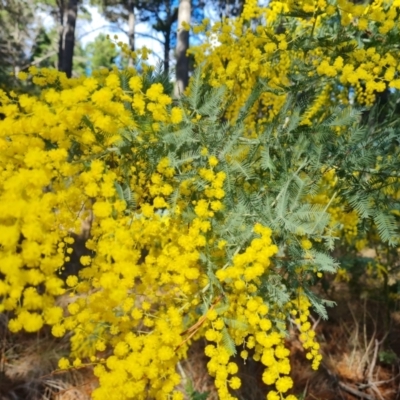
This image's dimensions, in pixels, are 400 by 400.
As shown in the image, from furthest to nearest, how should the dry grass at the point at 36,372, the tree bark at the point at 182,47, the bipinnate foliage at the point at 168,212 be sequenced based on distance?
the tree bark at the point at 182,47
the dry grass at the point at 36,372
the bipinnate foliage at the point at 168,212

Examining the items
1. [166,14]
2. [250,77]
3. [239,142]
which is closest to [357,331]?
[250,77]

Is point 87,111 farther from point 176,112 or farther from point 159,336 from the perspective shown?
point 159,336

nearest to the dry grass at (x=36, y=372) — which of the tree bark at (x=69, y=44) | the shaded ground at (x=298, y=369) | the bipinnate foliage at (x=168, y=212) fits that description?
the shaded ground at (x=298, y=369)

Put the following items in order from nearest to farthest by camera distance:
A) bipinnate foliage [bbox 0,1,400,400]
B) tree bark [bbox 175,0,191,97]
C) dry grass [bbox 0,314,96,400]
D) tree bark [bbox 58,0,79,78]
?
bipinnate foliage [bbox 0,1,400,400], dry grass [bbox 0,314,96,400], tree bark [bbox 175,0,191,97], tree bark [bbox 58,0,79,78]

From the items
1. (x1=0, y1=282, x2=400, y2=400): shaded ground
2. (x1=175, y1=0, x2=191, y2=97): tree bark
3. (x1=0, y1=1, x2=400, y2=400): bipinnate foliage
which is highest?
(x1=175, y1=0, x2=191, y2=97): tree bark

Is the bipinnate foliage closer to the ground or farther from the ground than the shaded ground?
farther from the ground

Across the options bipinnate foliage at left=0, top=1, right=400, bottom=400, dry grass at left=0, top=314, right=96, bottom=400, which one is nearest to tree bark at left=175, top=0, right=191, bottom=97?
dry grass at left=0, top=314, right=96, bottom=400

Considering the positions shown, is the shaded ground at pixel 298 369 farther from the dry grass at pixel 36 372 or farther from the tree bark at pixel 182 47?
the tree bark at pixel 182 47

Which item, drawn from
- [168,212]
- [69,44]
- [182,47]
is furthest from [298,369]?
[69,44]

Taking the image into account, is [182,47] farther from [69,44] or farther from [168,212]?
[168,212]

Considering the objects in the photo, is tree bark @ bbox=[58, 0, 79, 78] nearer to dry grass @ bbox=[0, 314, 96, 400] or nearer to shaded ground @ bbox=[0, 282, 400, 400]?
dry grass @ bbox=[0, 314, 96, 400]

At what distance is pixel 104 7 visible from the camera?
677 inches

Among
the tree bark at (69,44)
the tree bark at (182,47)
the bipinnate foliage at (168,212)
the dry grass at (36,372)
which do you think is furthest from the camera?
the tree bark at (69,44)

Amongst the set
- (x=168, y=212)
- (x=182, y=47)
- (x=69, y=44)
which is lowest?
(x=168, y=212)
